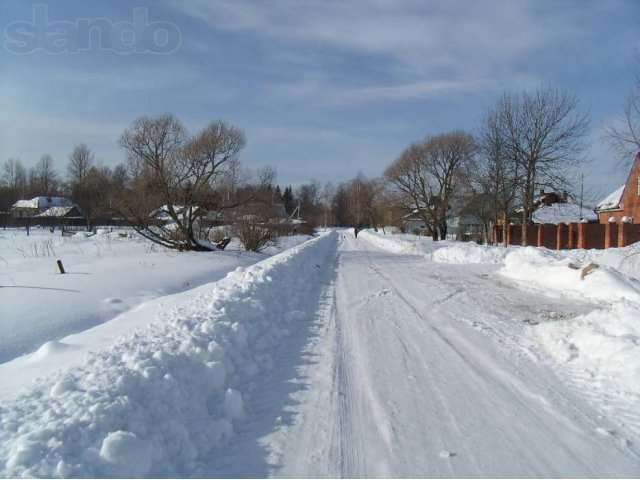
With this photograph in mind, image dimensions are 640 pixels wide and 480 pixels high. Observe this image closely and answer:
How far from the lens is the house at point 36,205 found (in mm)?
77500

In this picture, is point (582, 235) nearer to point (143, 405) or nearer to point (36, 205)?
point (143, 405)

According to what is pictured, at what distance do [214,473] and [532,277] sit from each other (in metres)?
13.3

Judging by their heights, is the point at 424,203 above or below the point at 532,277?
above

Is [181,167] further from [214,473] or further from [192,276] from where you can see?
[214,473]

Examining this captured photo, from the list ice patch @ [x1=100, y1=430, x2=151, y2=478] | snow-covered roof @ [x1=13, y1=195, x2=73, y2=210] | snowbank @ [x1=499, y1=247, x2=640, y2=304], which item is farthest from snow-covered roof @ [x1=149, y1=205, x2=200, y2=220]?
snow-covered roof @ [x1=13, y1=195, x2=73, y2=210]

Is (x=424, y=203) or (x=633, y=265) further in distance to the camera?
(x=424, y=203)

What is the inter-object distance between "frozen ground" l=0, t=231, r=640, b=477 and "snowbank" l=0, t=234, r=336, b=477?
17 mm

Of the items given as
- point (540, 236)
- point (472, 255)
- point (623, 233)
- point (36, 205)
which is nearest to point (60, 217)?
point (36, 205)

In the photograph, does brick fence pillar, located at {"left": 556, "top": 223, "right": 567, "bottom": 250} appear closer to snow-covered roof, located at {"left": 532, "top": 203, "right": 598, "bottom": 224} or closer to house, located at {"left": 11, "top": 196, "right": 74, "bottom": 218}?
snow-covered roof, located at {"left": 532, "top": 203, "right": 598, "bottom": 224}

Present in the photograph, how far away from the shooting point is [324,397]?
494 centimetres

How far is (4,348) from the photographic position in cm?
716

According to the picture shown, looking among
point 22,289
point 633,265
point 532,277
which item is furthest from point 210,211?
point 633,265

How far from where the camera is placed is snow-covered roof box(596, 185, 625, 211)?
42.6 m

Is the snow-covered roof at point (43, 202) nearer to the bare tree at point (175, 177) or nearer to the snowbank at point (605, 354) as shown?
the bare tree at point (175, 177)
